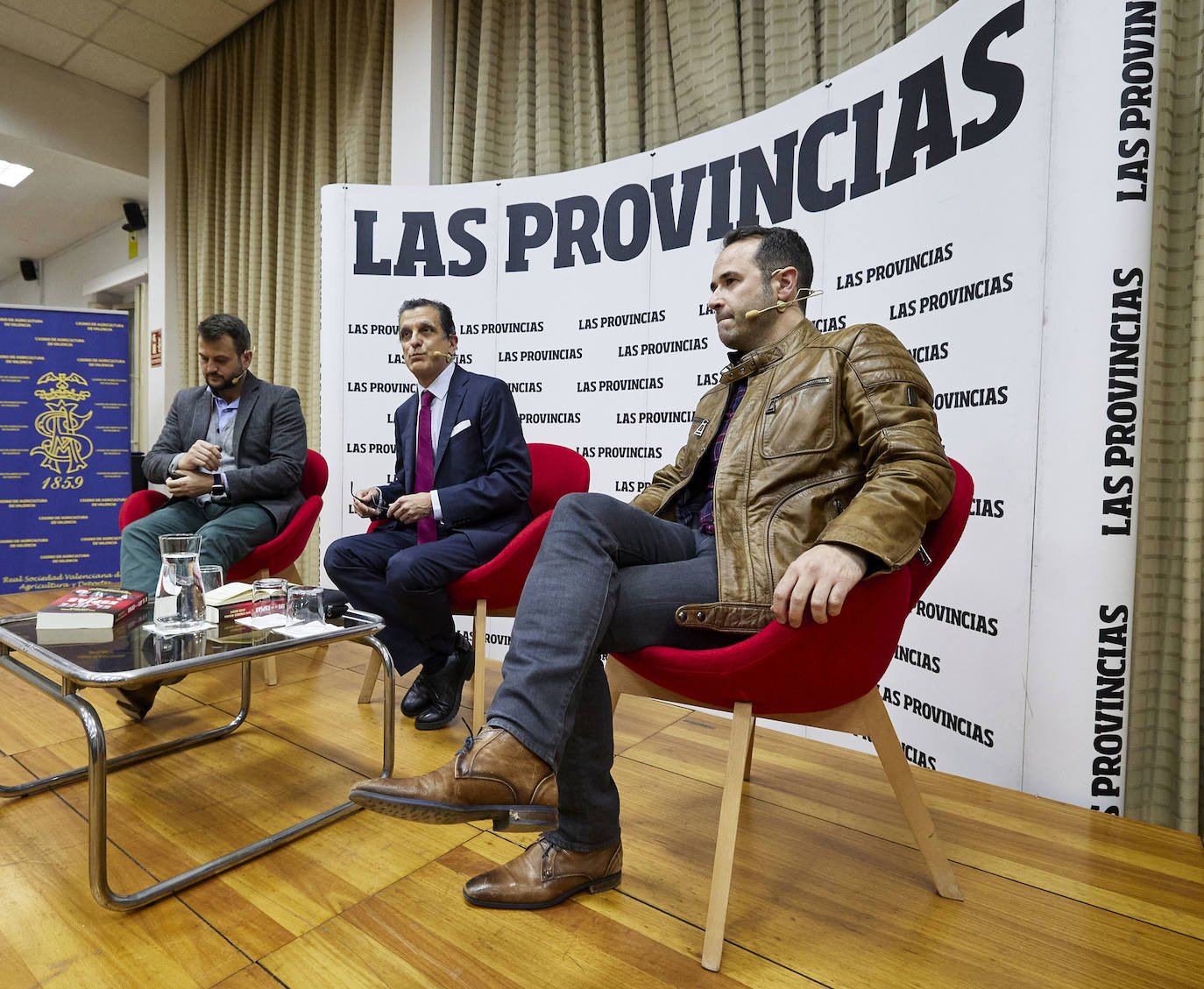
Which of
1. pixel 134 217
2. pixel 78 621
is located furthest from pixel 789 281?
pixel 134 217

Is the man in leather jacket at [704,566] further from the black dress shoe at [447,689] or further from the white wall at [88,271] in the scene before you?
the white wall at [88,271]

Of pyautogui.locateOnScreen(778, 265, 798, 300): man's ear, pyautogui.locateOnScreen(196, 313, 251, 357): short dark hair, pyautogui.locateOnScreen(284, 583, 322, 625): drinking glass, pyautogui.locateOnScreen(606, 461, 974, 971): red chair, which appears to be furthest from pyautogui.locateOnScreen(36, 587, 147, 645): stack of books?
pyautogui.locateOnScreen(778, 265, 798, 300): man's ear

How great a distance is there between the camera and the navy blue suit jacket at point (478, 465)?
6.93 ft

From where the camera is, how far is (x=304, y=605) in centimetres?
157

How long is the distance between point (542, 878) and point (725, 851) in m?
0.34

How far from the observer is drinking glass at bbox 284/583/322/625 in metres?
1.56

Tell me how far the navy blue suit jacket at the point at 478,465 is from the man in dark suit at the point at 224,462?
522 mm

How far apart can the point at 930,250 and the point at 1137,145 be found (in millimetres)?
500

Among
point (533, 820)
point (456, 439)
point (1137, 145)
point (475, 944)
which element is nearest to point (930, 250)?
point (1137, 145)

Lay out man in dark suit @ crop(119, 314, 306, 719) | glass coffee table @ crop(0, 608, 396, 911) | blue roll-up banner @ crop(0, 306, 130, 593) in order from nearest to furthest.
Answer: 1. glass coffee table @ crop(0, 608, 396, 911)
2. man in dark suit @ crop(119, 314, 306, 719)
3. blue roll-up banner @ crop(0, 306, 130, 593)

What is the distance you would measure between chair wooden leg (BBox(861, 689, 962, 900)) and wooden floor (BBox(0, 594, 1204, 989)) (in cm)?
12

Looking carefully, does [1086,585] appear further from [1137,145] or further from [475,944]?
[475,944]

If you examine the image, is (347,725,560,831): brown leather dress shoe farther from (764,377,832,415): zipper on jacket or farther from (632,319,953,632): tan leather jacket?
(764,377,832,415): zipper on jacket

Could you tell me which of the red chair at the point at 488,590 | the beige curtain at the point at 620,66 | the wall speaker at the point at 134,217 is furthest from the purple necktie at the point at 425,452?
the wall speaker at the point at 134,217
